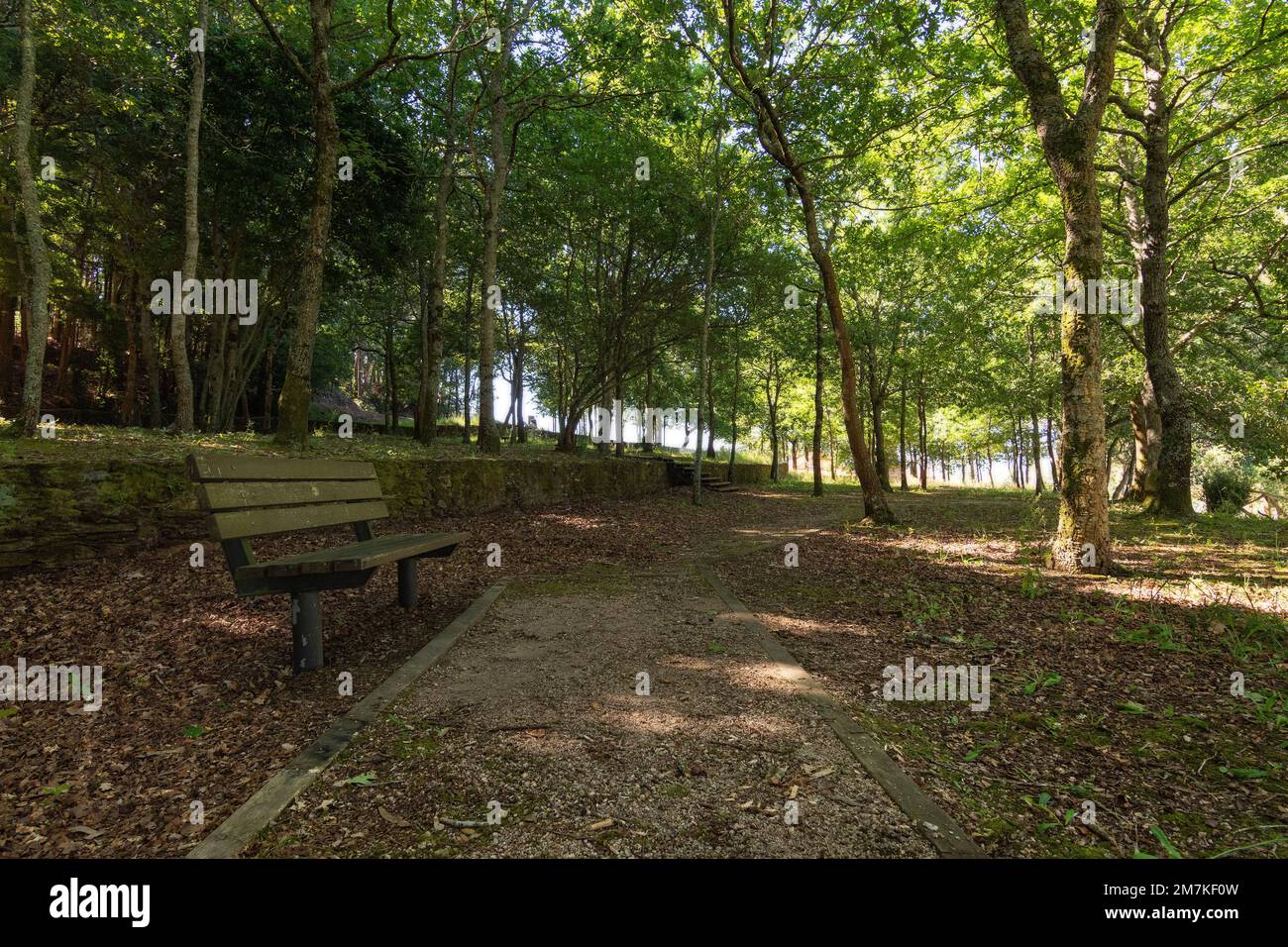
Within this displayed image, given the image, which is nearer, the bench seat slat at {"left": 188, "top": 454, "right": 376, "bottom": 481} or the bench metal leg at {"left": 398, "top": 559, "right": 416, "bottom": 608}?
the bench seat slat at {"left": 188, "top": 454, "right": 376, "bottom": 481}

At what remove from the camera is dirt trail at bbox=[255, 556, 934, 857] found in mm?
1953

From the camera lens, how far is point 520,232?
1794 cm

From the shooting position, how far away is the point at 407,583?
494cm

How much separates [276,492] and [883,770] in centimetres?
407

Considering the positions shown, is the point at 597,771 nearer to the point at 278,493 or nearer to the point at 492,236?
the point at 278,493

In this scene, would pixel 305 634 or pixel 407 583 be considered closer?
pixel 305 634

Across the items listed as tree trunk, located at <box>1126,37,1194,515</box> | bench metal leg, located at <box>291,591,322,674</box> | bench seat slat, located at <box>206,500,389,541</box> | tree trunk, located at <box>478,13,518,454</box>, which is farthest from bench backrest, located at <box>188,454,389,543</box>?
tree trunk, located at <box>1126,37,1194,515</box>

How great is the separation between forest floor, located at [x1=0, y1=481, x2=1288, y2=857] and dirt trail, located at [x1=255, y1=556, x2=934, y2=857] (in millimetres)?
13

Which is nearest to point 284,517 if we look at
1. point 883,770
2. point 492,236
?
point 883,770

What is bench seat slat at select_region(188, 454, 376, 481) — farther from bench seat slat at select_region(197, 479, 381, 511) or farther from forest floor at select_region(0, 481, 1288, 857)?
forest floor at select_region(0, 481, 1288, 857)

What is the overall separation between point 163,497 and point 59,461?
0.88 m

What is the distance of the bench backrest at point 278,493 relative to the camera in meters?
3.21

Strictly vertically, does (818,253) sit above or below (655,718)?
above

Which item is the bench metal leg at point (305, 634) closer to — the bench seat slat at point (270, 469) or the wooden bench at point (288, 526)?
the wooden bench at point (288, 526)
